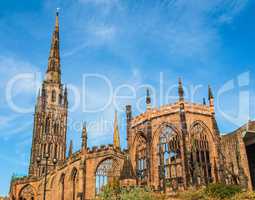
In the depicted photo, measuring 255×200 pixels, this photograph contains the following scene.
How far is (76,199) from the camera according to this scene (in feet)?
149

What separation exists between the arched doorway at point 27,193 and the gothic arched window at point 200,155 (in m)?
35.1

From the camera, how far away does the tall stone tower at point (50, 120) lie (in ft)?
259

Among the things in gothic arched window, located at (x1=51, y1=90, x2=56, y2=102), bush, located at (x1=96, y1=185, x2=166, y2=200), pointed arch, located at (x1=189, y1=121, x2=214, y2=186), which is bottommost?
bush, located at (x1=96, y1=185, x2=166, y2=200)

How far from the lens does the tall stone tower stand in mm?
79062

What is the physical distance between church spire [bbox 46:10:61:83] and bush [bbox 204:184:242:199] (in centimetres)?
6744

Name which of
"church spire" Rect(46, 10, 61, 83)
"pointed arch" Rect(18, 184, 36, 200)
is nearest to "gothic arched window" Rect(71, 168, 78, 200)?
"pointed arch" Rect(18, 184, 36, 200)

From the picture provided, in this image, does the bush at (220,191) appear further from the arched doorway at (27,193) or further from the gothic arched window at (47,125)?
the gothic arched window at (47,125)

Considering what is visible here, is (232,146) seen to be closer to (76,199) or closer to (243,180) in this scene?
(243,180)

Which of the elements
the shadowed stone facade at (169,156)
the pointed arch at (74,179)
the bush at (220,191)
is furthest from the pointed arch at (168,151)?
the pointed arch at (74,179)

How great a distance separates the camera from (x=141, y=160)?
41.4 m

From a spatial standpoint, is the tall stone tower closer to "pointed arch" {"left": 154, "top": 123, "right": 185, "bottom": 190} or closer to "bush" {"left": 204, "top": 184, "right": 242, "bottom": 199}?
"pointed arch" {"left": 154, "top": 123, "right": 185, "bottom": 190}

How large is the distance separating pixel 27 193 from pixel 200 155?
36.7 m

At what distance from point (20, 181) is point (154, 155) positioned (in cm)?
3331

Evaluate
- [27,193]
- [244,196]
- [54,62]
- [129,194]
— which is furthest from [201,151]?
[54,62]
